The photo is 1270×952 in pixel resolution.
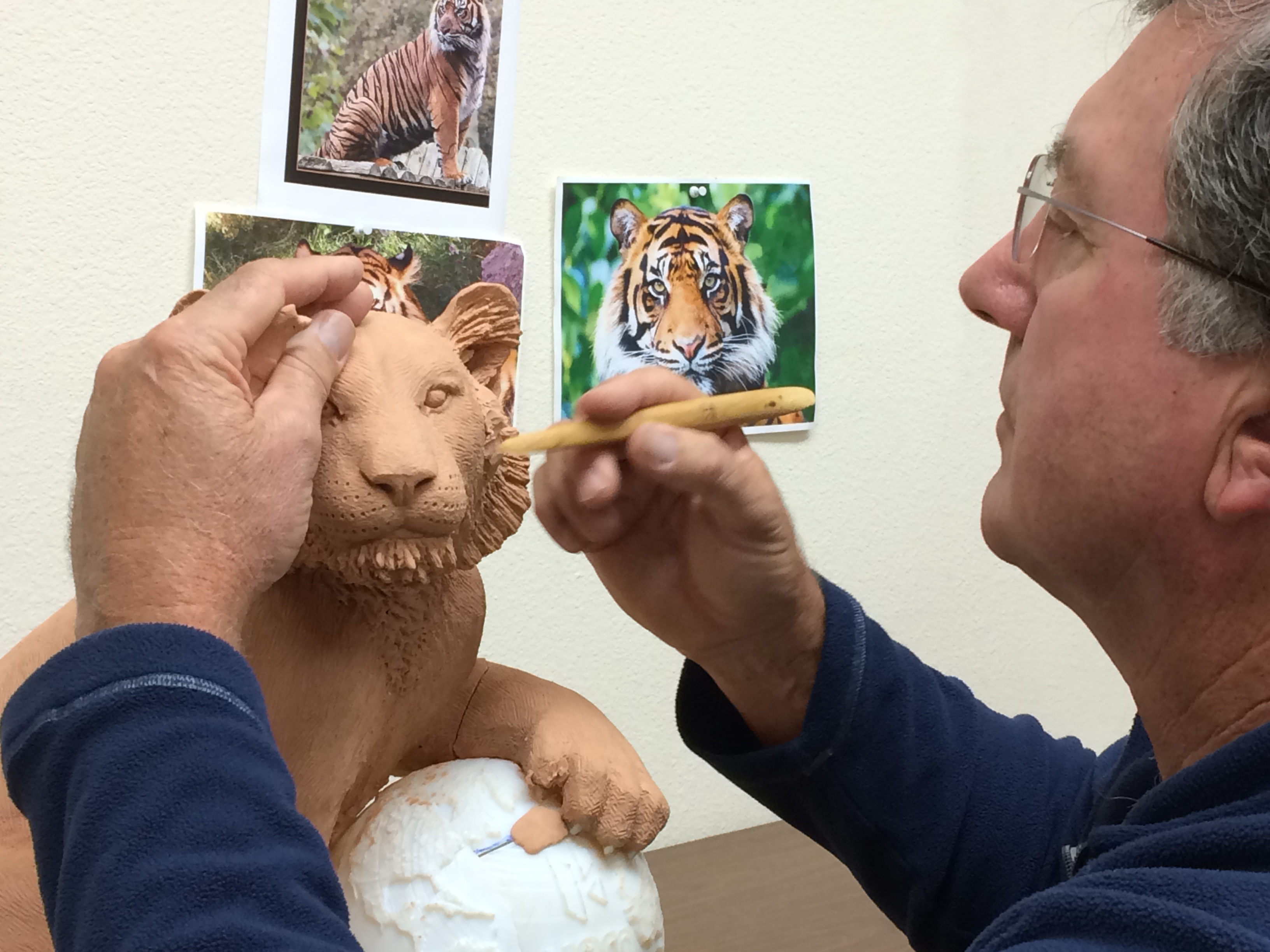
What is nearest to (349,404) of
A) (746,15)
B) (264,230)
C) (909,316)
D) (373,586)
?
(373,586)

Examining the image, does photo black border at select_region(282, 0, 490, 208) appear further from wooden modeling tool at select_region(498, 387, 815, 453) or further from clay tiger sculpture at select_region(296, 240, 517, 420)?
wooden modeling tool at select_region(498, 387, 815, 453)

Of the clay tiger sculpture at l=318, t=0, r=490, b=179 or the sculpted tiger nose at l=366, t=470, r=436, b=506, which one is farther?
the clay tiger sculpture at l=318, t=0, r=490, b=179

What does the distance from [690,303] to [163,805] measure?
1.09 metres

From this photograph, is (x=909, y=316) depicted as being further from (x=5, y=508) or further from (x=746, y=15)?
(x=5, y=508)

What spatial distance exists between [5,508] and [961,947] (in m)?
0.95

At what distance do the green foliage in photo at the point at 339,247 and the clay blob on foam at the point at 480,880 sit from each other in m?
0.63

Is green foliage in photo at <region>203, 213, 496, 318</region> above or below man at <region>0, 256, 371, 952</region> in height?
above

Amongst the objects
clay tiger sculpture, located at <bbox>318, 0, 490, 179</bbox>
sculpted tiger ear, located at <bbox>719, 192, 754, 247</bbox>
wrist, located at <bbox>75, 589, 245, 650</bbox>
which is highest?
clay tiger sculpture, located at <bbox>318, 0, 490, 179</bbox>

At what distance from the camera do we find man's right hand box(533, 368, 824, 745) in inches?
28.9

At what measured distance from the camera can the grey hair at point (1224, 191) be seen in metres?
0.58

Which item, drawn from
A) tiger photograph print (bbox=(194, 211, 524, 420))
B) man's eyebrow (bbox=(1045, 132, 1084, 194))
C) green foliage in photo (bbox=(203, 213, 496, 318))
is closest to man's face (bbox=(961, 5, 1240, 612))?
man's eyebrow (bbox=(1045, 132, 1084, 194))

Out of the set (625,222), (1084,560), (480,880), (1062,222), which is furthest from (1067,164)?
(625,222)

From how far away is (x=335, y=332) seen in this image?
0.65 m

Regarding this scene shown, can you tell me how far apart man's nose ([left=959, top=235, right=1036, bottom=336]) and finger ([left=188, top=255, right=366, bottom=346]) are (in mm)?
421
